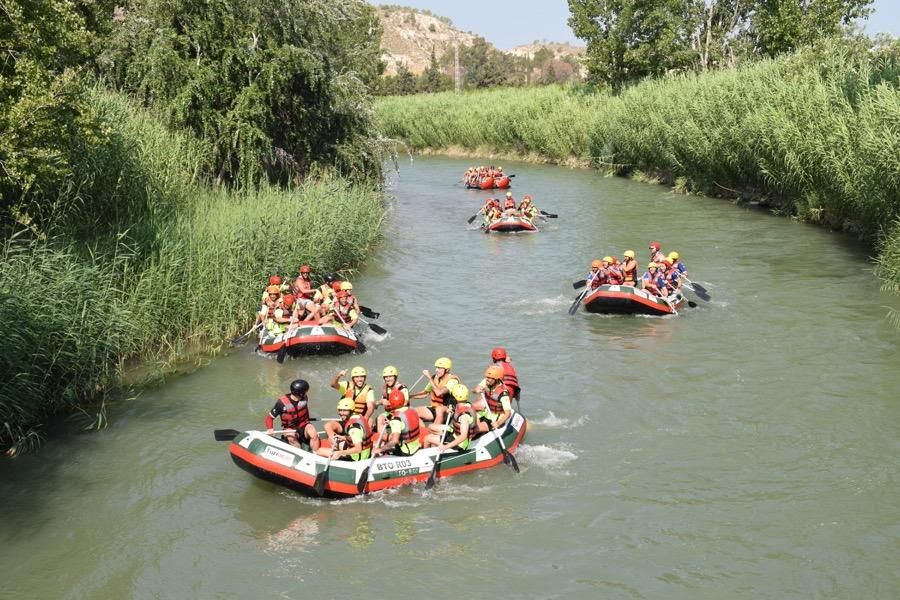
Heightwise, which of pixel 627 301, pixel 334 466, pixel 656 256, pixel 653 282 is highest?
pixel 656 256

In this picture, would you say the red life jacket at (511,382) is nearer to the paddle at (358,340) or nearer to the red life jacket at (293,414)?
the red life jacket at (293,414)

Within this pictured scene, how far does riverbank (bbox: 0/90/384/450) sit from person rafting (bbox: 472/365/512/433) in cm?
483

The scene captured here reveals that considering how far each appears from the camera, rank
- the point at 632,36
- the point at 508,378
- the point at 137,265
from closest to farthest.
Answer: the point at 508,378
the point at 137,265
the point at 632,36

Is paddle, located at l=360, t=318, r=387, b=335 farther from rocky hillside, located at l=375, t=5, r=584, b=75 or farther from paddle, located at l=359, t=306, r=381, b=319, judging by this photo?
rocky hillside, located at l=375, t=5, r=584, b=75

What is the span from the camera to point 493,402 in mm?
11281

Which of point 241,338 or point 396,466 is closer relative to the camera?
point 396,466

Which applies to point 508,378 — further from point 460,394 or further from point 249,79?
point 249,79

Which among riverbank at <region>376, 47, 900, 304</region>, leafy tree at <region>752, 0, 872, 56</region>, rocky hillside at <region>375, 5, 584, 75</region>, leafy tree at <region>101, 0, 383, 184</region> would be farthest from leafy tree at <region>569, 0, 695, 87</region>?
rocky hillside at <region>375, 5, 584, 75</region>

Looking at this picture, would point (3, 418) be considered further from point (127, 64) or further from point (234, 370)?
point (127, 64)

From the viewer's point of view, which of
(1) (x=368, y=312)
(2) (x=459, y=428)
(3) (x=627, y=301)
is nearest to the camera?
(2) (x=459, y=428)

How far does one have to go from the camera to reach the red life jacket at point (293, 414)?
33.7ft

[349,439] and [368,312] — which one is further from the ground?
[368,312]

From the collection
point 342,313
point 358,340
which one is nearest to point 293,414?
point 358,340

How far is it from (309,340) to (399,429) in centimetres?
419
